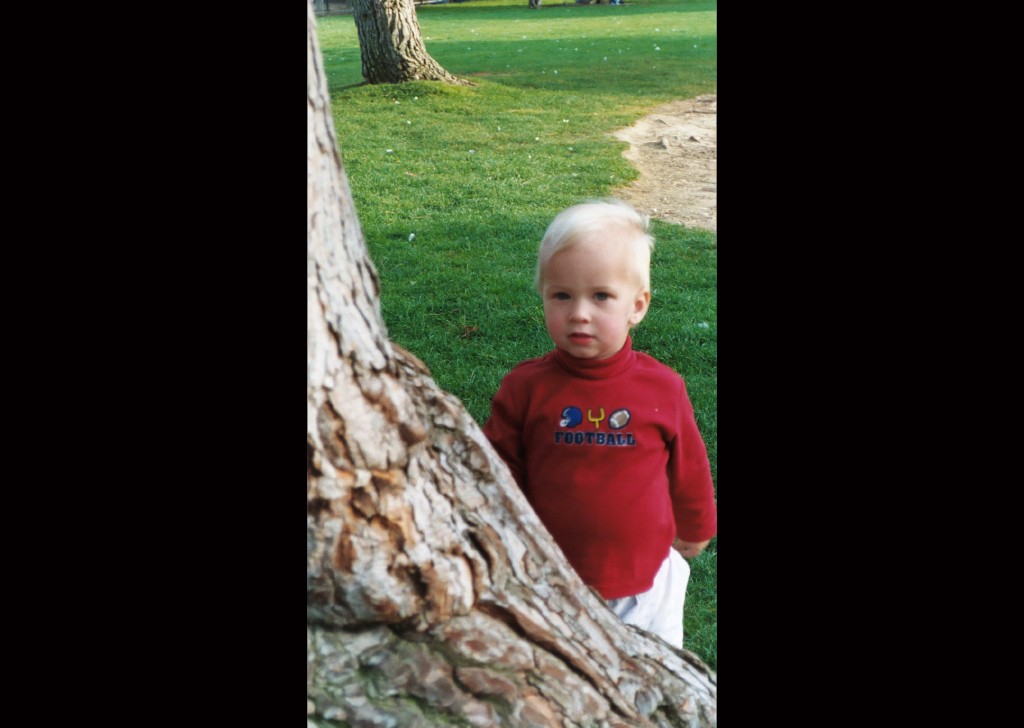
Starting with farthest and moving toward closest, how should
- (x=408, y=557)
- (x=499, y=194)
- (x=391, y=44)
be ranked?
1. (x=391, y=44)
2. (x=499, y=194)
3. (x=408, y=557)

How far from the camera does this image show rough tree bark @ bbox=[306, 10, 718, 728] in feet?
4.63

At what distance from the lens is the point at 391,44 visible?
9.64m

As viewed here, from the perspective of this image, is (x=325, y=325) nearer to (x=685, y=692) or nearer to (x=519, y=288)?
(x=685, y=692)

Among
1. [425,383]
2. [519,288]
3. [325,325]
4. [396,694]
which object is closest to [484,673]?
[396,694]

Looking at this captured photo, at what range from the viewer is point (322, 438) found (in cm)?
139

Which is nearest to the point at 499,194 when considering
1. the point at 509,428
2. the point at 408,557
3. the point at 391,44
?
the point at 391,44

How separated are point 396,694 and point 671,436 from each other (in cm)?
88

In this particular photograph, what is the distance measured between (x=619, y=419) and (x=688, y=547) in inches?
20.2

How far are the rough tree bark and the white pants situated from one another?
13.1 inches

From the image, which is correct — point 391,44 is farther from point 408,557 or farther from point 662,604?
point 408,557

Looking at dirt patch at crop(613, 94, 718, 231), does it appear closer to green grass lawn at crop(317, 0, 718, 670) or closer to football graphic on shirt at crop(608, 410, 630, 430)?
green grass lawn at crop(317, 0, 718, 670)

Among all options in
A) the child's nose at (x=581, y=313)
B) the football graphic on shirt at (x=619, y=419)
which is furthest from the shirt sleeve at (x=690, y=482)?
the child's nose at (x=581, y=313)

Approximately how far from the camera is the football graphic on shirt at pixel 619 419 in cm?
209

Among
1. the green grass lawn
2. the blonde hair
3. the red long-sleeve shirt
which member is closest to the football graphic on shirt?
the red long-sleeve shirt
